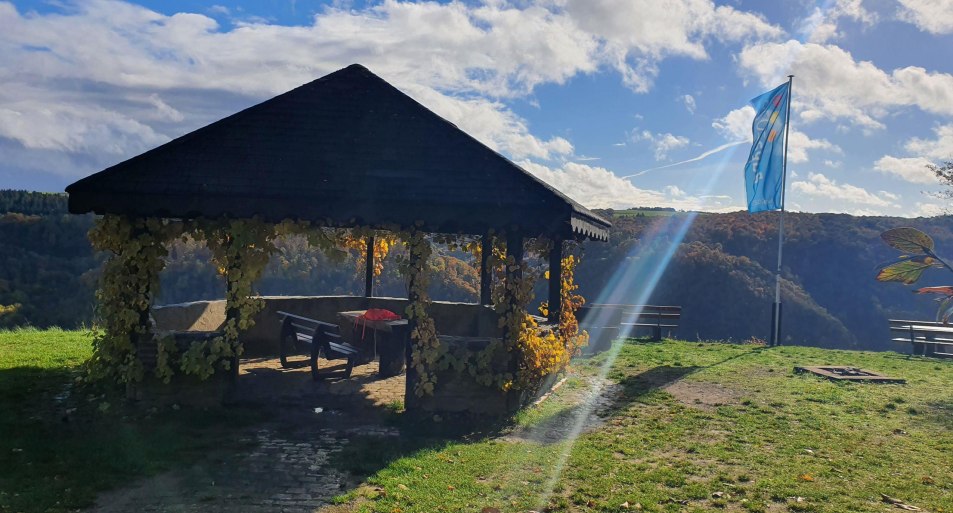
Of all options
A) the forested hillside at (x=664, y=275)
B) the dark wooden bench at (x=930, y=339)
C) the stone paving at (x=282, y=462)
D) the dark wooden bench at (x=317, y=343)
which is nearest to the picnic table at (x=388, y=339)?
the dark wooden bench at (x=317, y=343)

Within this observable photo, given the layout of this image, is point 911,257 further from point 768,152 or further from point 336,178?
point 768,152

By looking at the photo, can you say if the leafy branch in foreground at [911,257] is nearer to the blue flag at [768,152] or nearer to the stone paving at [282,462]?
the stone paving at [282,462]

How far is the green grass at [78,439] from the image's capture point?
17.1ft

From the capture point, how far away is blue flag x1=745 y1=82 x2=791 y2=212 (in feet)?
57.2

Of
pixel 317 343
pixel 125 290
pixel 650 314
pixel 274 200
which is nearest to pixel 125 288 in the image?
pixel 125 290

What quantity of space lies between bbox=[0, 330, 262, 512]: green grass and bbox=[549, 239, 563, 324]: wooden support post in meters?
4.44

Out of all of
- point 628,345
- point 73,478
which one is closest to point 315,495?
point 73,478

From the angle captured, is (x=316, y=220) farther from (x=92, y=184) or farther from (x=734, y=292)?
(x=734, y=292)

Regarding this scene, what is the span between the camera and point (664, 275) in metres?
40.6

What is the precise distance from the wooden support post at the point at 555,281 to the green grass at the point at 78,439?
4437mm

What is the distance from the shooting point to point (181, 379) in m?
7.69

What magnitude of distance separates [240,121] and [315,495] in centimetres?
530

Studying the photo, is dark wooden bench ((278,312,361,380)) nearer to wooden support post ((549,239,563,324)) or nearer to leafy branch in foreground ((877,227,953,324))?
wooden support post ((549,239,563,324))

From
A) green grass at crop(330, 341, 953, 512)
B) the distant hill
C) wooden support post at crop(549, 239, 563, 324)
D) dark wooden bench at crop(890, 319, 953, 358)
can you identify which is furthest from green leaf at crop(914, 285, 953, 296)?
the distant hill
